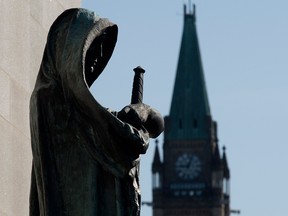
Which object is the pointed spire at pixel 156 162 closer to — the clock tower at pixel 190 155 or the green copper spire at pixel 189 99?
the clock tower at pixel 190 155

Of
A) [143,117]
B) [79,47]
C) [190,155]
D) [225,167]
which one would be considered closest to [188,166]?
[190,155]

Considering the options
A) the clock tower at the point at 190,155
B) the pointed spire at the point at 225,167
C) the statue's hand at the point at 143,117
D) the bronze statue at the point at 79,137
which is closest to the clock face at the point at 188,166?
the clock tower at the point at 190,155

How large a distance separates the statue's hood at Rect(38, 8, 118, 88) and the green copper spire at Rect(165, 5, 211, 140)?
154175 mm

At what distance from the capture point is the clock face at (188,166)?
6732 inches

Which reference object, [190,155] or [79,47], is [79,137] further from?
[190,155]

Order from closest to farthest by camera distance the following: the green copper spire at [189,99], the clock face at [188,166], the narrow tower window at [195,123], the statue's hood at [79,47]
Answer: the statue's hood at [79,47] < the green copper spire at [189,99] < the narrow tower window at [195,123] < the clock face at [188,166]

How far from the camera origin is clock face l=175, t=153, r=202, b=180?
171000 mm

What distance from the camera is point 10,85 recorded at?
9.70 metres

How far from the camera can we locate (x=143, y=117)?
7.68 meters

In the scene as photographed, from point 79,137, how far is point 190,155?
6509 inches

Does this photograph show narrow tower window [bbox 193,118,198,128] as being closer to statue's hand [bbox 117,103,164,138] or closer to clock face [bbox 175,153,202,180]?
clock face [bbox 175,153,202,180]

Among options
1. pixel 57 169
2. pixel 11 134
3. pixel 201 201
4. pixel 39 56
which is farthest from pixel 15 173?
pixel 201 201

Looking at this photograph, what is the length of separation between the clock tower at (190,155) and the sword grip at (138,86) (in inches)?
6087

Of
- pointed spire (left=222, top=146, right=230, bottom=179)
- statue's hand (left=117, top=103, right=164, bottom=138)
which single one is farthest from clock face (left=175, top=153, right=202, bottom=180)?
statue's hand (left=117, top=103, right=164, bottom=138)
